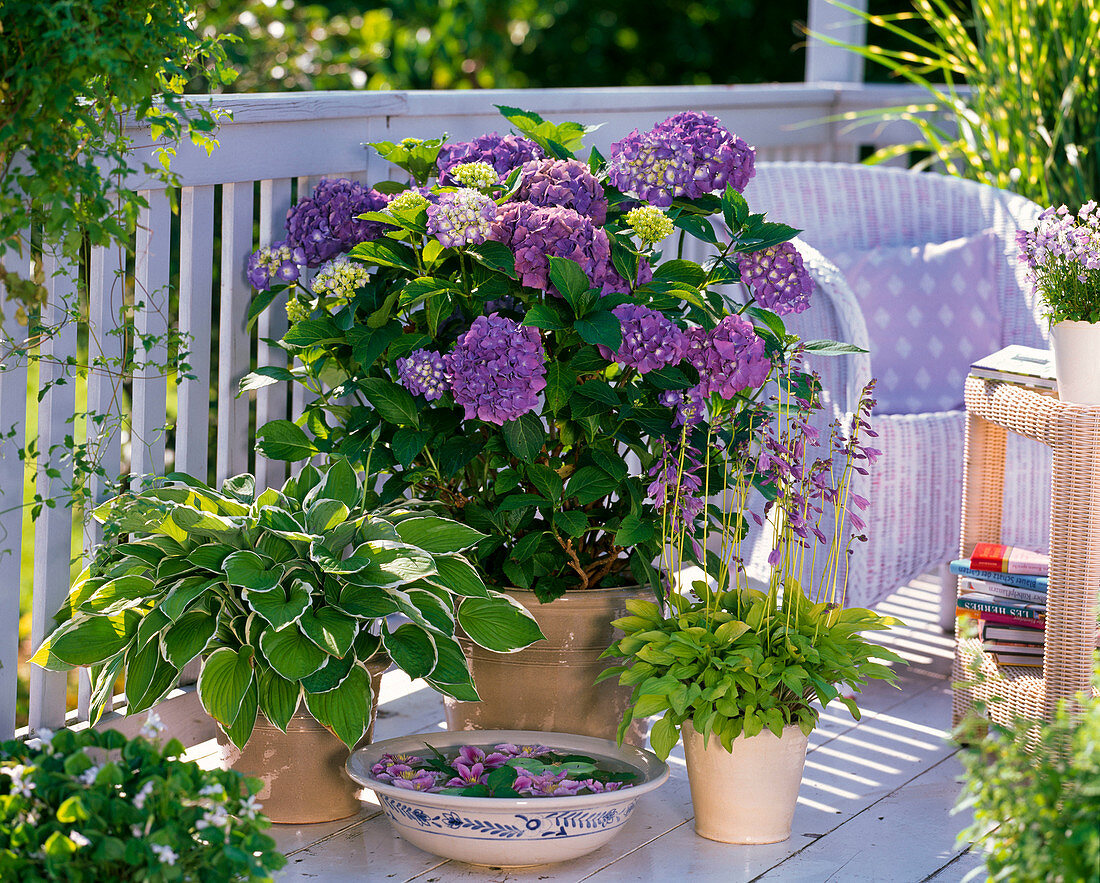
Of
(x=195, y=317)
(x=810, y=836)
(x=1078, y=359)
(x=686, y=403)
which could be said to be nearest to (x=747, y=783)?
(x=810, y=836)

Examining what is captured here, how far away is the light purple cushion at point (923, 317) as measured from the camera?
2980mm

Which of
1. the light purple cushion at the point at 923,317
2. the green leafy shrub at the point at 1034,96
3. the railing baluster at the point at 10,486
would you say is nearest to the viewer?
the railing baluster at the point at 10,486

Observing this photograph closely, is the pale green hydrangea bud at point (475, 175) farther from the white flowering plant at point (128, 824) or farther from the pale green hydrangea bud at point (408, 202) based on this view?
the white flowering plant at point (128, 824)

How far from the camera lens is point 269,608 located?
1.85m

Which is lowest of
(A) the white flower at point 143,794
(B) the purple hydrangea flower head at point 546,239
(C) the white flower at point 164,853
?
(C) the white flower at point 164,853

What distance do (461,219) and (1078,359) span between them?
0.99m

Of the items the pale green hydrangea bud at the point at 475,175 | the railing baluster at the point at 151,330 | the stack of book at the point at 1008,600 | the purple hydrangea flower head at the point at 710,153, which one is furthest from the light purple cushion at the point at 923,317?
the railing baluster at the point at 151,330

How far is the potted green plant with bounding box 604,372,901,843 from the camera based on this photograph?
1.96 metres

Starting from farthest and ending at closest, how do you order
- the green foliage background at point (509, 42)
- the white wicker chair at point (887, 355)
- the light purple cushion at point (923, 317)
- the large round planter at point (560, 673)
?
the green foliage background at point (509, 42)
the light purple cushion at point (923, 317)
the white wicker chair at point (887, 355)
the large round planter at point (560, 673)

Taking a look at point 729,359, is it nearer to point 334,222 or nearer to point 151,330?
point 334,222

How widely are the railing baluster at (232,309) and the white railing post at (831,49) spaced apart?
2333mm

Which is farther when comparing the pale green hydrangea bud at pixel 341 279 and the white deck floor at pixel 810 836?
the pale green hydrangea bud at pixel 341 279

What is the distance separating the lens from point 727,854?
2.04 meters

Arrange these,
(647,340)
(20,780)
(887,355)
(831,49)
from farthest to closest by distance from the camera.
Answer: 1. (831,49)
2. (887,355)
3. (647,340)
4. (20,780)
